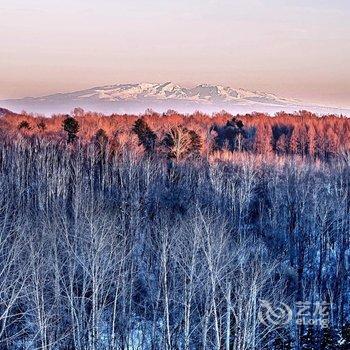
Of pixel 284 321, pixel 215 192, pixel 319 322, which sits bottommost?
pixel 319 322

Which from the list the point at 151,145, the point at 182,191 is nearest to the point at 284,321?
the point at 182,191

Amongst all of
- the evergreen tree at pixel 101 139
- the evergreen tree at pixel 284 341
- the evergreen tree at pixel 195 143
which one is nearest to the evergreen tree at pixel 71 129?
the evergreen tree at pixel 101 139

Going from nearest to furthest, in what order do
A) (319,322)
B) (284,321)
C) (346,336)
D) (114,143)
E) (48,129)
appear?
1. (284,321)
2. (346,336)
3. (319,322)
4. (114,143)
5. (48,129)

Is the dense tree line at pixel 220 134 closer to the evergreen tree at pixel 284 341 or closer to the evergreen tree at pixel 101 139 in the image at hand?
the evergreen tree at pixel 101 139

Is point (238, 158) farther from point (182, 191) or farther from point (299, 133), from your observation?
point (299, 133)

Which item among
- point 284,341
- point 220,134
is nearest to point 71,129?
point 220,134

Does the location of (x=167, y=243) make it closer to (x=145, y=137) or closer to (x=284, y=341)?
(x=284, y=341)

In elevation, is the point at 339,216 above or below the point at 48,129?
below

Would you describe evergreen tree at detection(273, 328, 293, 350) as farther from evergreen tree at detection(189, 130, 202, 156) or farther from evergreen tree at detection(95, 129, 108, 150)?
evergreen tree at detection(189, 130, 202, 156)
